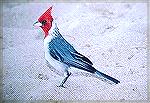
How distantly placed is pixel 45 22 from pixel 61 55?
1.08 ft

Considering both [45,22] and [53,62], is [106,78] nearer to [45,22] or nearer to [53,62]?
[53,62]

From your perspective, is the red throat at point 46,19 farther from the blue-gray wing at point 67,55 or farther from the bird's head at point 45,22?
the blue-gray wing at point 67,55

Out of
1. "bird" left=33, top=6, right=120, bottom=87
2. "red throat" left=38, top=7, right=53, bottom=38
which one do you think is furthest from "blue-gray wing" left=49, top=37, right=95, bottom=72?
"red throat" left=38, top=7, right=53, bottom=38

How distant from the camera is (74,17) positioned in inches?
106

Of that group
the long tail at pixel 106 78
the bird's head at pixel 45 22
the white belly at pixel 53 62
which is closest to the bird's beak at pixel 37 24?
the bird's head at pixel 45 22

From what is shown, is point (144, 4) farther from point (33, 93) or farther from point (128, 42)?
point (33, 93)

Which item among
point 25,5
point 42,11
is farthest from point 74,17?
point 25,5

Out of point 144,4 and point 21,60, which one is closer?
point 21,60

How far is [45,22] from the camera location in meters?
2.43

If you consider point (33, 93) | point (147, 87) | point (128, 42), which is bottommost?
point (33, 93)

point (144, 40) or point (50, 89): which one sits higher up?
point (144, 40)

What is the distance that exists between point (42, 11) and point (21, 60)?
54 cm

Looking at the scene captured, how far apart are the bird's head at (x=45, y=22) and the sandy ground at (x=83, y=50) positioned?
0.08 m

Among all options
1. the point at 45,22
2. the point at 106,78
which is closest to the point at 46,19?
the point at 45,22
